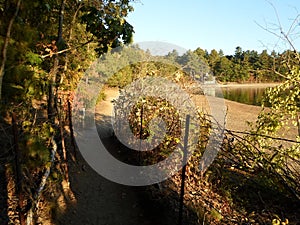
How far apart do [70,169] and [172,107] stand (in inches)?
104

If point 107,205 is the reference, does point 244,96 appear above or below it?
below

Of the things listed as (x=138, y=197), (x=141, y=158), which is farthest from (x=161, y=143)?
(x=138, y=197)

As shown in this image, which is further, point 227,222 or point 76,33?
point 76,33

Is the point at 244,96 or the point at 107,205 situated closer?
the point at 107,205

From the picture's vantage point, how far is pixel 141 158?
604 centimetres

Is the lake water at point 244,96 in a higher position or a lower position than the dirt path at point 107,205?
lower

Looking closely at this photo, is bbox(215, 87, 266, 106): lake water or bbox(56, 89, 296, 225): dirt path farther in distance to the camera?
bbox(215, 87, 266, 106): lake water

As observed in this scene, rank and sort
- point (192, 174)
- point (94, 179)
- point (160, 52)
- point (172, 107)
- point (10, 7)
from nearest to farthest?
point (10, 7) < point (192, 174) < point (94, 179) < point (172, 107) < point (160, 52)

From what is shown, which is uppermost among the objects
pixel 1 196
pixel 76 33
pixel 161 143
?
pixel 76 33

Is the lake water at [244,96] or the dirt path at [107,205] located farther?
the lake water at [244,96]

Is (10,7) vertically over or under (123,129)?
over

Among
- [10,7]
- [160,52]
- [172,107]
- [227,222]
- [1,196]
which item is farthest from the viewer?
[160,52]

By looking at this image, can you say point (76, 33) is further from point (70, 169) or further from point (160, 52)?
point (70, 169)

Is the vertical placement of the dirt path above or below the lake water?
above
